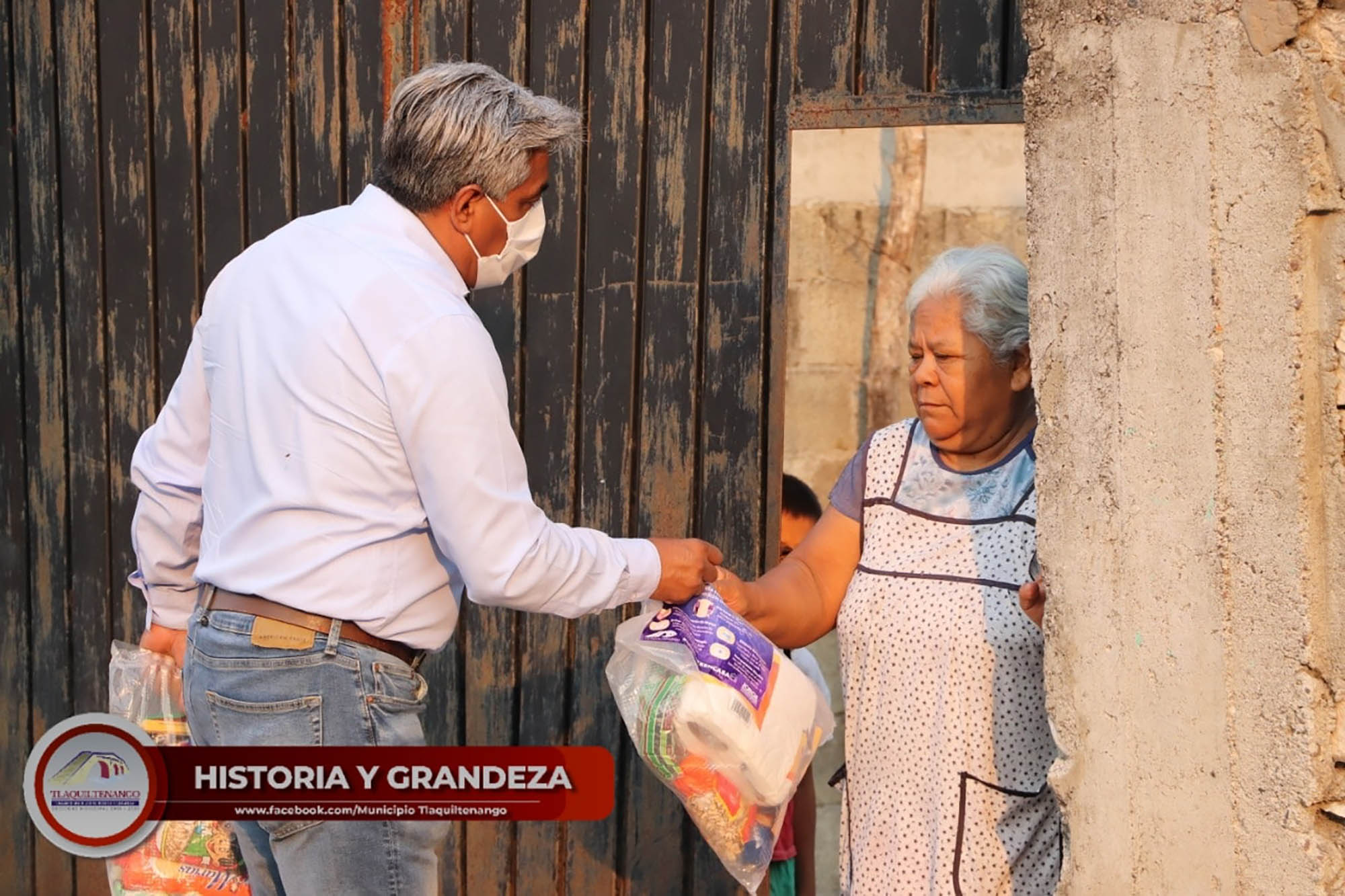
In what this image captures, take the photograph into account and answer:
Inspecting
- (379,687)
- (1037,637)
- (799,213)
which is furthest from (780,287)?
(799,213)

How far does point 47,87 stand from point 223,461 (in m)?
1.89

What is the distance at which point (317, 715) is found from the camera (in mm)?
2428

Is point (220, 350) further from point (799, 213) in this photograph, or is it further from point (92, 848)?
point (799, 213)

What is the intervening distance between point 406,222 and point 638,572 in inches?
28.8

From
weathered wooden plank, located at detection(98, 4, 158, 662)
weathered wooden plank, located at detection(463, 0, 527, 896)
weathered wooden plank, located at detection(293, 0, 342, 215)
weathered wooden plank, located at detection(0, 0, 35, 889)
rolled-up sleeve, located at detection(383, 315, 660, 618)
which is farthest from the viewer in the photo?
weathered wooden plank, located at detection(0, 0, 35, 889)

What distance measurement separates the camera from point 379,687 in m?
2.46

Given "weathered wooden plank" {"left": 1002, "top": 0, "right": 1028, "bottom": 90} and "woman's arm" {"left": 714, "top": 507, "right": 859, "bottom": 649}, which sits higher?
"weathered wooden plank" {"left": 1002, "top": 0, "right": 1028, "bottom": 90}

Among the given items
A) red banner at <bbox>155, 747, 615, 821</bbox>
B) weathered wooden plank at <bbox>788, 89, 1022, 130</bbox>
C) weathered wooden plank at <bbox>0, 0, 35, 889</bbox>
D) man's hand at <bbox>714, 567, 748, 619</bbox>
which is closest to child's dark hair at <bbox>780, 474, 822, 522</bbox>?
weathered wooden plank at <bbox>788, 89, 1022, 130</bbox>

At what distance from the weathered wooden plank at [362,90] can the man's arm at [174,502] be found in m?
1.10

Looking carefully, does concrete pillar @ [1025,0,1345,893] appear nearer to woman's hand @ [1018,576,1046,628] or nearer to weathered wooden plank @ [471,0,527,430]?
woman's hand @ [1018,576,1046,628]

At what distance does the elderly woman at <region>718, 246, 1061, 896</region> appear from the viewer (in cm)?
252

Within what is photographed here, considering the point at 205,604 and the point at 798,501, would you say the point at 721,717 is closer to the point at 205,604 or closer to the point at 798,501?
the point at 205,604

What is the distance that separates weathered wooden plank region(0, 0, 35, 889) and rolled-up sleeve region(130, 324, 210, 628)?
1.33 m

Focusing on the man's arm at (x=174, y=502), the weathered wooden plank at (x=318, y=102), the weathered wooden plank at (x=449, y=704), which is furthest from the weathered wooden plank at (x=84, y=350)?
the man's arm at (x=174, y=502)
